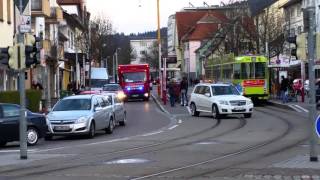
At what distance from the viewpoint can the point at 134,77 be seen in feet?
186

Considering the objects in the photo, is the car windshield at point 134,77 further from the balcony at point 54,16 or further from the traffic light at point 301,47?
the traffic light at point 301,47

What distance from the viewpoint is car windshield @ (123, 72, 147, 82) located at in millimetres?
56438

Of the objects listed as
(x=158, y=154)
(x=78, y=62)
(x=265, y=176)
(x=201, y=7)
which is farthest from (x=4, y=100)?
(x=201, y=7)

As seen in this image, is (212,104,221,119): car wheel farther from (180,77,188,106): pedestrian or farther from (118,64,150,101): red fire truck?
(118,64,150,101): red fire truck

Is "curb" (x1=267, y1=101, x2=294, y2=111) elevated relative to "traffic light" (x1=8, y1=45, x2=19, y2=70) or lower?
lower

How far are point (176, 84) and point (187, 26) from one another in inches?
3932

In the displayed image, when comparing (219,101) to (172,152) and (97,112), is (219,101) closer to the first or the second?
(97,112)

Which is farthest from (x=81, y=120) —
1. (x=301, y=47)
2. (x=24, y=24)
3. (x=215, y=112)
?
(x=301, y=47)

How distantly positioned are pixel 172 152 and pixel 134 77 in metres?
38.9

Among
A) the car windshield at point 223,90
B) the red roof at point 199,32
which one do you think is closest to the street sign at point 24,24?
the car windshield at point 223,90

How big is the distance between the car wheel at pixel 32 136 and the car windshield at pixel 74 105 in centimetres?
297

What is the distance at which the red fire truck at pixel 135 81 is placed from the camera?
183 ft

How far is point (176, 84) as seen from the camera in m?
45.1

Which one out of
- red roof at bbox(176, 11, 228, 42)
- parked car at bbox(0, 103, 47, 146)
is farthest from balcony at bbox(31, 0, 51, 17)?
red roof at bbox(176, 11, 228, 42)
